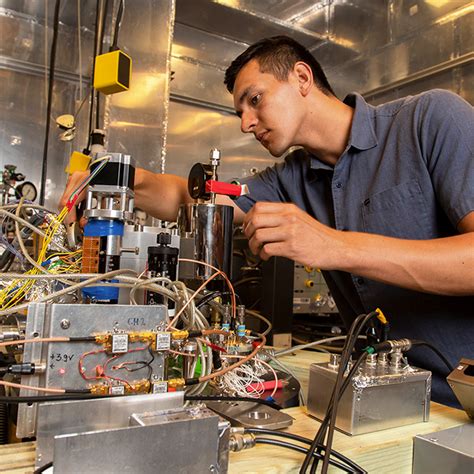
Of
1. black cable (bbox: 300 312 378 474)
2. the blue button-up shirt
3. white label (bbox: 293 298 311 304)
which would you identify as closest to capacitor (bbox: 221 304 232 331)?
black cable (bbox: 300 312 378 474)

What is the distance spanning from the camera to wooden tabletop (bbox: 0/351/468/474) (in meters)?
0.43

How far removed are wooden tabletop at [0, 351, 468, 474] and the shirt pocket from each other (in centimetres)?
45

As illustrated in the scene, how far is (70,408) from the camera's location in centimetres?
42

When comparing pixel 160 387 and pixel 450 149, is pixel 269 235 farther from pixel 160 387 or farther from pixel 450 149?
pixel 450 149

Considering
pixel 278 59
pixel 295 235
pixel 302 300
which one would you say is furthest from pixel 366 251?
pixel 302 300

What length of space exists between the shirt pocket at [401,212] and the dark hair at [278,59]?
0.39 meters

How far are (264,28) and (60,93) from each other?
139cm

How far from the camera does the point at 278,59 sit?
3.90 feet

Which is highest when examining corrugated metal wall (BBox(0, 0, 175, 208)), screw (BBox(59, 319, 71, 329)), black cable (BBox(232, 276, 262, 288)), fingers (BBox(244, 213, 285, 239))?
corrugated metal wall (BBox(0, 0, 175, 208))

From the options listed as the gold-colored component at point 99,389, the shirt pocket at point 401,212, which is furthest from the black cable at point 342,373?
the shirt pocket at point 401,212

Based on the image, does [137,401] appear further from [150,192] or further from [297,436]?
[150,192]

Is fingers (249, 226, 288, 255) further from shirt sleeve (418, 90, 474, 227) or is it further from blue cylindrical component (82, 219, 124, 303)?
shirt sleeve (418, 90, 474, 227)

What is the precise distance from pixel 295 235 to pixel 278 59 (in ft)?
2.23

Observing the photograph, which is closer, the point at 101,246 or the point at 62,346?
the point at 62,346
